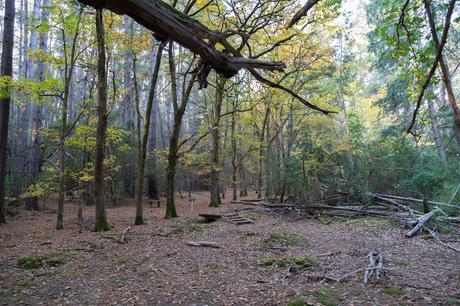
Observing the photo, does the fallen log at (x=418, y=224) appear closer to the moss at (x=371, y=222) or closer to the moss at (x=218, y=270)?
the moss at (x=371, y=222)

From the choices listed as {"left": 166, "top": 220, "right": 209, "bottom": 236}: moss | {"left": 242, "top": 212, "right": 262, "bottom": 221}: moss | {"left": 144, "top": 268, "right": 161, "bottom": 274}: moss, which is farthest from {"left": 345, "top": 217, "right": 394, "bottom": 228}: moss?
{"left": 144, "top": 268, "right": 161, "bottom": 274}: moss

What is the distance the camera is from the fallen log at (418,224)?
8969 millimetres

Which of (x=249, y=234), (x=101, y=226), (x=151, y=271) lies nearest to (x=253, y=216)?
(x=249, y=234)

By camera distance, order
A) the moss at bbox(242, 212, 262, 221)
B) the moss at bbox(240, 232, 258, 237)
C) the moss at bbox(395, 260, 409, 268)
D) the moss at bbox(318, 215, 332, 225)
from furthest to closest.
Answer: the moss at bbox(242, 212, 262, 221)
the moss at bbox(318, 215, 332, 225)
the moss at bbox(240, 232, 258, 237)
the moss at bbox(395, 260, 409, 268)

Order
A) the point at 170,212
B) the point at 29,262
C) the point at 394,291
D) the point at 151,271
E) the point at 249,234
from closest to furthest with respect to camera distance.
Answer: the point at 394,291, the point at 151,271, the point at 29,262, the point at 249,234, the point at 170,212

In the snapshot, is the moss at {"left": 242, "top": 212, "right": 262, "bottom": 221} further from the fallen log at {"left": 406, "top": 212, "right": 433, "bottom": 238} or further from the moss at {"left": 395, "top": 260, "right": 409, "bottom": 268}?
the moss at {"left": 395, "top": 260, "right": 409, "bottom": 268}

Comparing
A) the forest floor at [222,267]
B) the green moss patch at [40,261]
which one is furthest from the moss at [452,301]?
the green moss patch at [40,261]

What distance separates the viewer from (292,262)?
260 inches

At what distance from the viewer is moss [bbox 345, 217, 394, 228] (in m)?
10.6

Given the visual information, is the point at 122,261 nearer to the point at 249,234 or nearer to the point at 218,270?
the point at 218,270

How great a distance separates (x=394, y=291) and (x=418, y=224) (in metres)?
5.68

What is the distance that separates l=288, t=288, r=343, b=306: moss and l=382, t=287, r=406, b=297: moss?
793mm

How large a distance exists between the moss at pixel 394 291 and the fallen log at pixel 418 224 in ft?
16.1

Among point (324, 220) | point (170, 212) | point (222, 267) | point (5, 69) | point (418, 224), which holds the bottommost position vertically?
point (222, 267)
